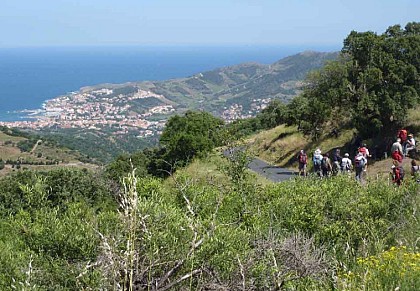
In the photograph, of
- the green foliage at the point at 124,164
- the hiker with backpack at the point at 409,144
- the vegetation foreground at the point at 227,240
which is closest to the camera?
the vegetation foreground at the point at 227,240

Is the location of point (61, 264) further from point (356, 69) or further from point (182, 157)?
point (182, 157)

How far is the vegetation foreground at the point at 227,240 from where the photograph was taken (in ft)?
17.6

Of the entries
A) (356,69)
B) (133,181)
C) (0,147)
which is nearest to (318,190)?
(133,181)

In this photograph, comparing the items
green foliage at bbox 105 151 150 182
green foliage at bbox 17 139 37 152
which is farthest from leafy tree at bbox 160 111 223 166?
green foliage at bbox 17 139 37 152

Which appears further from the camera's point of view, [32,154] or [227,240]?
[32,154]

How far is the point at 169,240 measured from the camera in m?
7.73

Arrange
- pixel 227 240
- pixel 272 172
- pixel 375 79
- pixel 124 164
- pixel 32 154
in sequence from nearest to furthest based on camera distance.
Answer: pixel 227 240
pixel 375 79
pixel 272 172
pixel 124 164
pixel 32 154

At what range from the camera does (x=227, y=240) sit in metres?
→ 8.57

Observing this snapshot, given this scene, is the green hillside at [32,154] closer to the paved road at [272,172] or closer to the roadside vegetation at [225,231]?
the paved road at [272,172]

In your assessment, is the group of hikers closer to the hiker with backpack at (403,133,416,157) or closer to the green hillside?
the hiker with backpack at (403,133,416,157)

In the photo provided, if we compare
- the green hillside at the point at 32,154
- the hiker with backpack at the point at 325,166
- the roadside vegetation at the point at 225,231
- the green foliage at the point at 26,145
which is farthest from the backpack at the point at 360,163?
the green foliage at the point at 26,145

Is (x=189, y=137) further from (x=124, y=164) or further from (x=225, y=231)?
(x=225, y=231)

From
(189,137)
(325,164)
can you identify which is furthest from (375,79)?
(189,137)

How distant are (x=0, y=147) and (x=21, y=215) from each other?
84.8m
